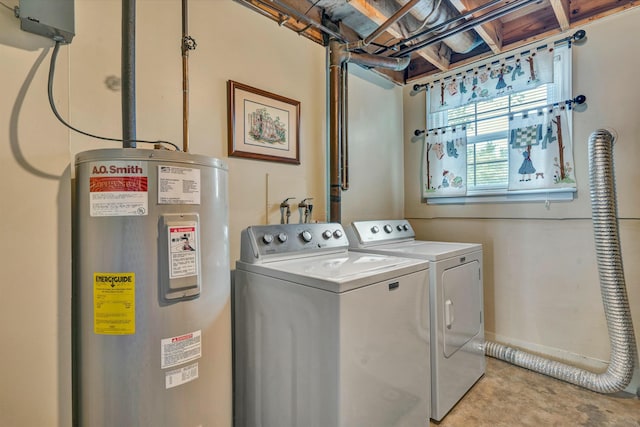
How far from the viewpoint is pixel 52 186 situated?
3.25 feet

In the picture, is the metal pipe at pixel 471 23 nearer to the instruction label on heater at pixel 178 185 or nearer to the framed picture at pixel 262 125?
the framed picture at pixel 262 125

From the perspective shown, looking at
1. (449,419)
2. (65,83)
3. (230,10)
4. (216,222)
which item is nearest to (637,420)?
(449,419)

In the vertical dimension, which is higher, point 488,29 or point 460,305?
point 488,29

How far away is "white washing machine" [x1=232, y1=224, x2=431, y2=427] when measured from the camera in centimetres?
113

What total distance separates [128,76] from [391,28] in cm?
186

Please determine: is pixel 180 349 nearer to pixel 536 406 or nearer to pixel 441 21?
pixel 536 406

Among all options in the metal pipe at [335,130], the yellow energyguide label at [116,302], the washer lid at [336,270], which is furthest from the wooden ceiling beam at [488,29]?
the yellow energyguide label at [116,302]

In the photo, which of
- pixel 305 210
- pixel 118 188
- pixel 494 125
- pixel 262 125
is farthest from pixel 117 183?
pixel 494 125

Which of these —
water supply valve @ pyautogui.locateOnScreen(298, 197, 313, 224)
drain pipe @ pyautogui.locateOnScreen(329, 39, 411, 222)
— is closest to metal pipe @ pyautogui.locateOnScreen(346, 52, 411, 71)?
drain pipe @ pyautogui.locateOnScreen(329, 39, 411, 222)

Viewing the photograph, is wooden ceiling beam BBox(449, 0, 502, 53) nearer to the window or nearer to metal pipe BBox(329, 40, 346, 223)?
the window

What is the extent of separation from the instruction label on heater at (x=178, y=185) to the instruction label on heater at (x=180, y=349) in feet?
1.57

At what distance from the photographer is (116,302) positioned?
0.99m

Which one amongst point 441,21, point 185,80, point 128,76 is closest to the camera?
point 128,76

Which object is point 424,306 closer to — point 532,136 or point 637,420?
point 637,420
